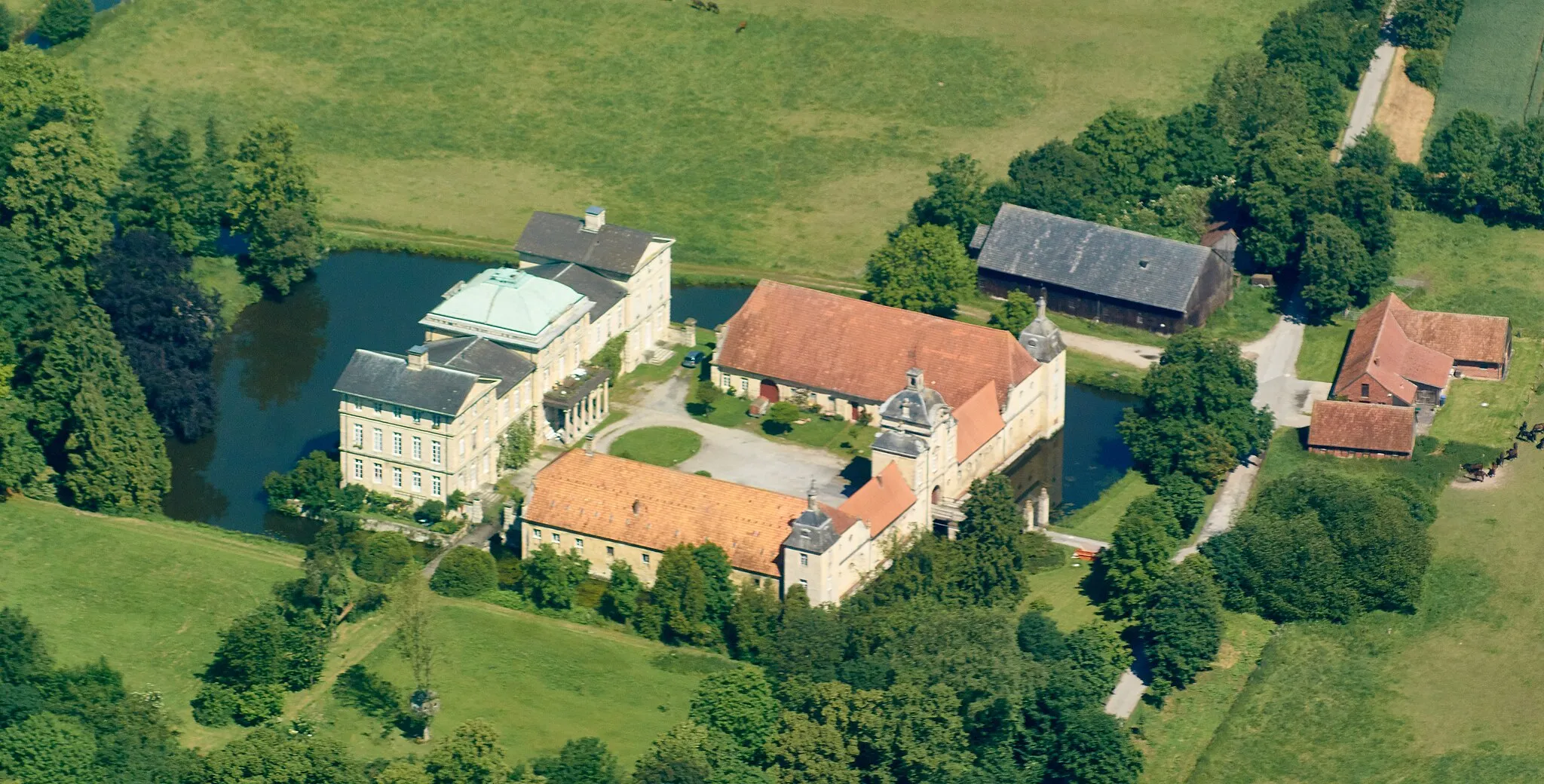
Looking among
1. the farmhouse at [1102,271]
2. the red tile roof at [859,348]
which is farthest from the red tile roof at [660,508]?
the farmhouse at [1102,271]

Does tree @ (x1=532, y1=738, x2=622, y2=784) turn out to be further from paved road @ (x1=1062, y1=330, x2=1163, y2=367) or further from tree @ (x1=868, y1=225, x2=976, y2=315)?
paved road @ (x1=1062, y1=330, x2=1163, y2=367)

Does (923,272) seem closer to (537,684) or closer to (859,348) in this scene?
(859,348)

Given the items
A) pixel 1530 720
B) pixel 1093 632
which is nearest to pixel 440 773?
pixel 1093 632

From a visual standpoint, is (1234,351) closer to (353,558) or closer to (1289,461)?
(1289,461)

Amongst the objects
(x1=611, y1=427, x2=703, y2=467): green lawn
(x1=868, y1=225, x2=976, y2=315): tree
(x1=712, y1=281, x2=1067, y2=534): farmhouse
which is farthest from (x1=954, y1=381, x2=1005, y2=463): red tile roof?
(x1=868, y1=225, x2=976, y2=315): tree

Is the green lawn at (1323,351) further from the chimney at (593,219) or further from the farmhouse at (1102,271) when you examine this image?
the chimney at (593,219)

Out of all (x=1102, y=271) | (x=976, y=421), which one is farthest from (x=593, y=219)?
(x=1102, y=271)
